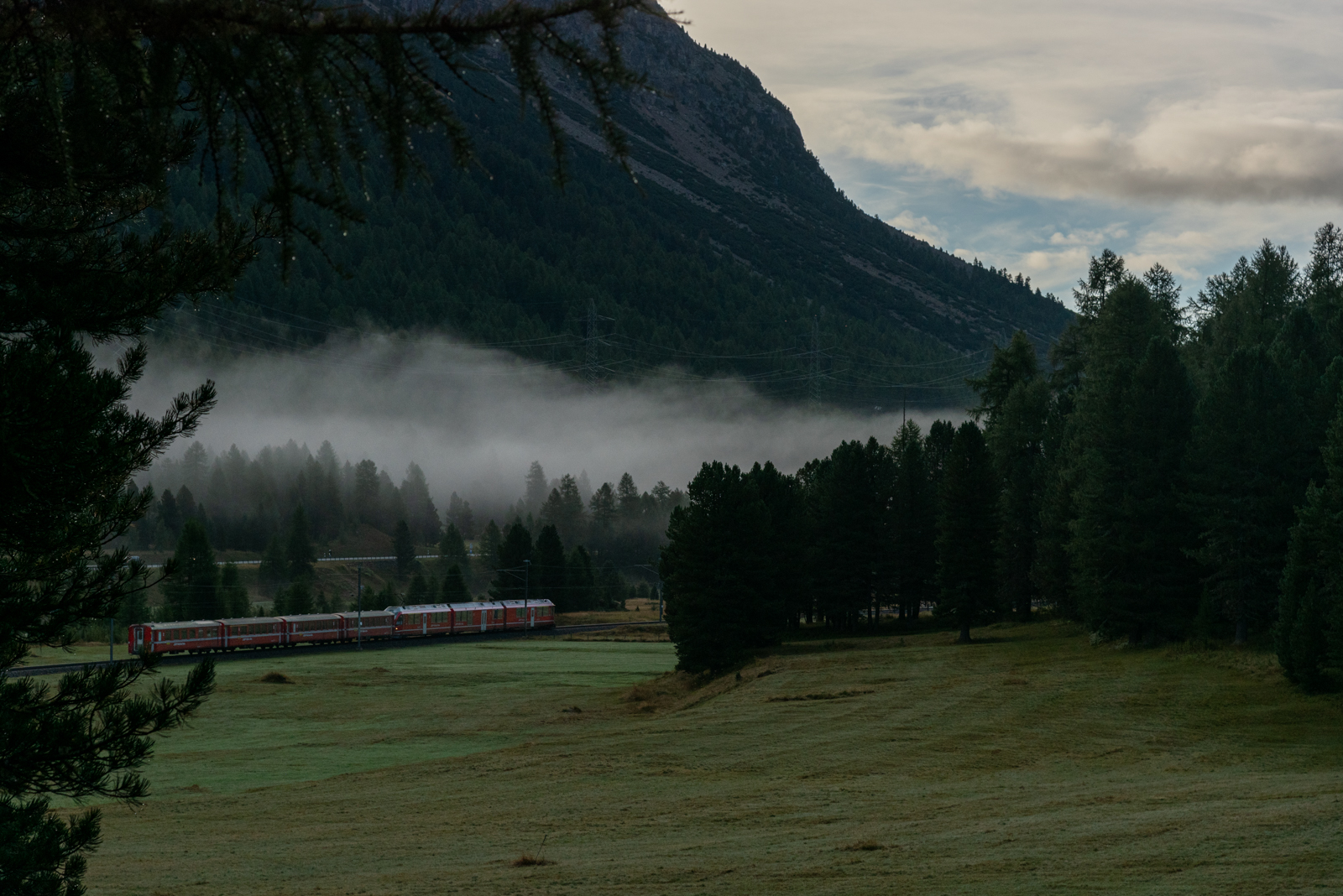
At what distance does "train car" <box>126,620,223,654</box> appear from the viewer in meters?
80.4

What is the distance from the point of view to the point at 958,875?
17.5 metres

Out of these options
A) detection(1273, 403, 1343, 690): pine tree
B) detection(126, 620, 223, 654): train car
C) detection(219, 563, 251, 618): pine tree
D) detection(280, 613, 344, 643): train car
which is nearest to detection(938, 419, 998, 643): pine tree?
detection(1273, 403, 1343, 690): pine tree

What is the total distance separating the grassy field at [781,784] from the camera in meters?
18.6

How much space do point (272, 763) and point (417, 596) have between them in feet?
304

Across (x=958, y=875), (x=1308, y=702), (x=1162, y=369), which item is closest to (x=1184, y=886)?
(x=958, y=875)

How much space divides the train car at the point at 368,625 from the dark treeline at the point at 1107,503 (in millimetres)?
35363

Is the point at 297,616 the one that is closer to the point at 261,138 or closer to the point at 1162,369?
the point at 1162,369

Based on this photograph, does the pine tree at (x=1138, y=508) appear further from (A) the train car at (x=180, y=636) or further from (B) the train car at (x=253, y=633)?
(B) the train car at (x=253, y=633)

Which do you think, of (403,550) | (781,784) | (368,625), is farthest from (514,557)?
(781,784)

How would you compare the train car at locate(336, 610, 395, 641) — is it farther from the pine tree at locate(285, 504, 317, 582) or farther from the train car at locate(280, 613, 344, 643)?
the pine tree at locate(285, 504, 317, 582)

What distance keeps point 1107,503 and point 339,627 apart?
210ft

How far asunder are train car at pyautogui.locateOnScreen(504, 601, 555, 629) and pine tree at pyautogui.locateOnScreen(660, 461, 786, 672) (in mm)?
44508

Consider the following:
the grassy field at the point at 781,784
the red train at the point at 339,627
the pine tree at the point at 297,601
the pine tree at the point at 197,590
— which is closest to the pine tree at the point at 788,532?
the grassy field at the point at 781,784

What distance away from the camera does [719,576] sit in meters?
65.8
